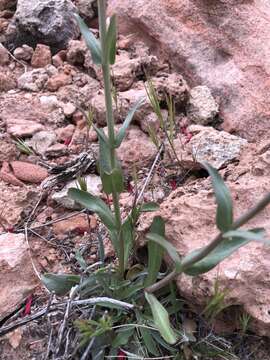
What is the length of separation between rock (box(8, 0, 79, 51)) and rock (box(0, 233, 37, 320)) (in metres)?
1.46

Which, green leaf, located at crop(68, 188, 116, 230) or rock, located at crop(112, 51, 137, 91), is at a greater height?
rock, located at crop(112, 51, 137, 91)

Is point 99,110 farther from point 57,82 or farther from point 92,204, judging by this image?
point 92,204

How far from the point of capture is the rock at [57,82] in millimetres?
2807

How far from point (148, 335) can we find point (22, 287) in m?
0.53

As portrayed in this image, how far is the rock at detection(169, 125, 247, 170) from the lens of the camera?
88.4 inches

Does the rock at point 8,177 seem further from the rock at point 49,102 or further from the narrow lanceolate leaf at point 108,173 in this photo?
the narrow lanceolate leaf at point 108,173

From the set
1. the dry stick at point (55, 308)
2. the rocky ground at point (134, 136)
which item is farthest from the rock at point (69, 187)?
the dry stick at point (55, 308)

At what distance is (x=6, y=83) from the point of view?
2.84 m

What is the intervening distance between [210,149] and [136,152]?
37cm

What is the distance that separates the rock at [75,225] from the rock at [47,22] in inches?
51.0

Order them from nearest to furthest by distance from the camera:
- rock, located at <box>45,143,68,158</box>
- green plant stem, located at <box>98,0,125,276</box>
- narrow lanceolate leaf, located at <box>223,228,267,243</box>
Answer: narrow lanceolate leaf, located at <box>223,228,267,243</box>
green plant stem, located at <box>98,0,125,276</box>
rock, located at <box>45,143,68,158</box>

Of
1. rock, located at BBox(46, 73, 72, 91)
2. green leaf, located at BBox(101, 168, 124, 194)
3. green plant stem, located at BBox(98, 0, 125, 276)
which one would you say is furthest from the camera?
rock, located at BBox(46, 73, 72, 91)

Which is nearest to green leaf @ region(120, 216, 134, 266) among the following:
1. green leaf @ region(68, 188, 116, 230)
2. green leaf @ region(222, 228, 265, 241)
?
green leaf @ region(68, 188, 116, 230)

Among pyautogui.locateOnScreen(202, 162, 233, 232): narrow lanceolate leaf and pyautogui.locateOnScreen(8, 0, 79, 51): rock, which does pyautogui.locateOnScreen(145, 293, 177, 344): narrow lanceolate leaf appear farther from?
pyautogui.locateOnScreen(8, 0, 79, 51): rock
